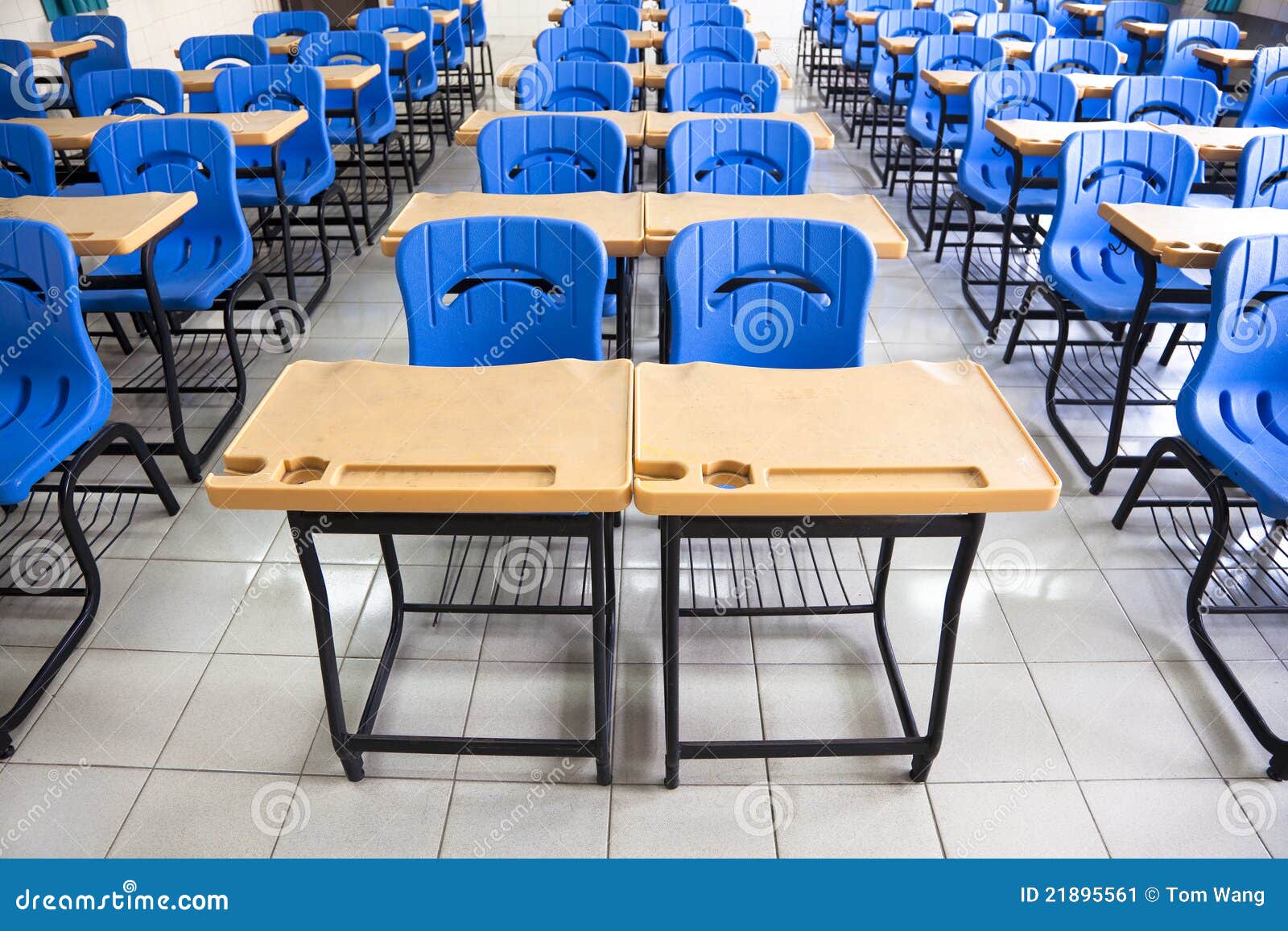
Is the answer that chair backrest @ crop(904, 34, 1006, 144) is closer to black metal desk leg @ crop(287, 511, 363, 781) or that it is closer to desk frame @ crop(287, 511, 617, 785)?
desk frame @ crop(287, 511, 617, 785)

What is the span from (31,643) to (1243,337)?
3.31 meters

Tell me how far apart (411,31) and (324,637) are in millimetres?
5700

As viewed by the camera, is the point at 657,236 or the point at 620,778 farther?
the point at 657,236

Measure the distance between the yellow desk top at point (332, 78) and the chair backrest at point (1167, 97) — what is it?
364cm

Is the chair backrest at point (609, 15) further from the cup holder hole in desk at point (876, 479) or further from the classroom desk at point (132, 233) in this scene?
the cup holder hole in desk at point (876, 479)

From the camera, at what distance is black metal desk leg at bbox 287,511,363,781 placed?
4.86ft

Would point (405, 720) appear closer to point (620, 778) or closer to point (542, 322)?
point (620, 778)

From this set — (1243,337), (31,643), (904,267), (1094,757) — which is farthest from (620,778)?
(904,267)

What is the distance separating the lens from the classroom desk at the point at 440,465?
1.33 m

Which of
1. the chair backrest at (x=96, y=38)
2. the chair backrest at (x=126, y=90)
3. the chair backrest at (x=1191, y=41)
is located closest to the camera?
the chair backrest at (x=126, y=90)

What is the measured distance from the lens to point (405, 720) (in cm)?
199

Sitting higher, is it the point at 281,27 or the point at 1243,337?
the point at 281,27

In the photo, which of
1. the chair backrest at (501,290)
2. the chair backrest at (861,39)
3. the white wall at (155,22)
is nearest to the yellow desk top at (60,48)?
the white wall at (155,22)

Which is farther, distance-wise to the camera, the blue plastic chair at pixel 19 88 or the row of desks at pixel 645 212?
the blue plastic chair at pixel 19 88
